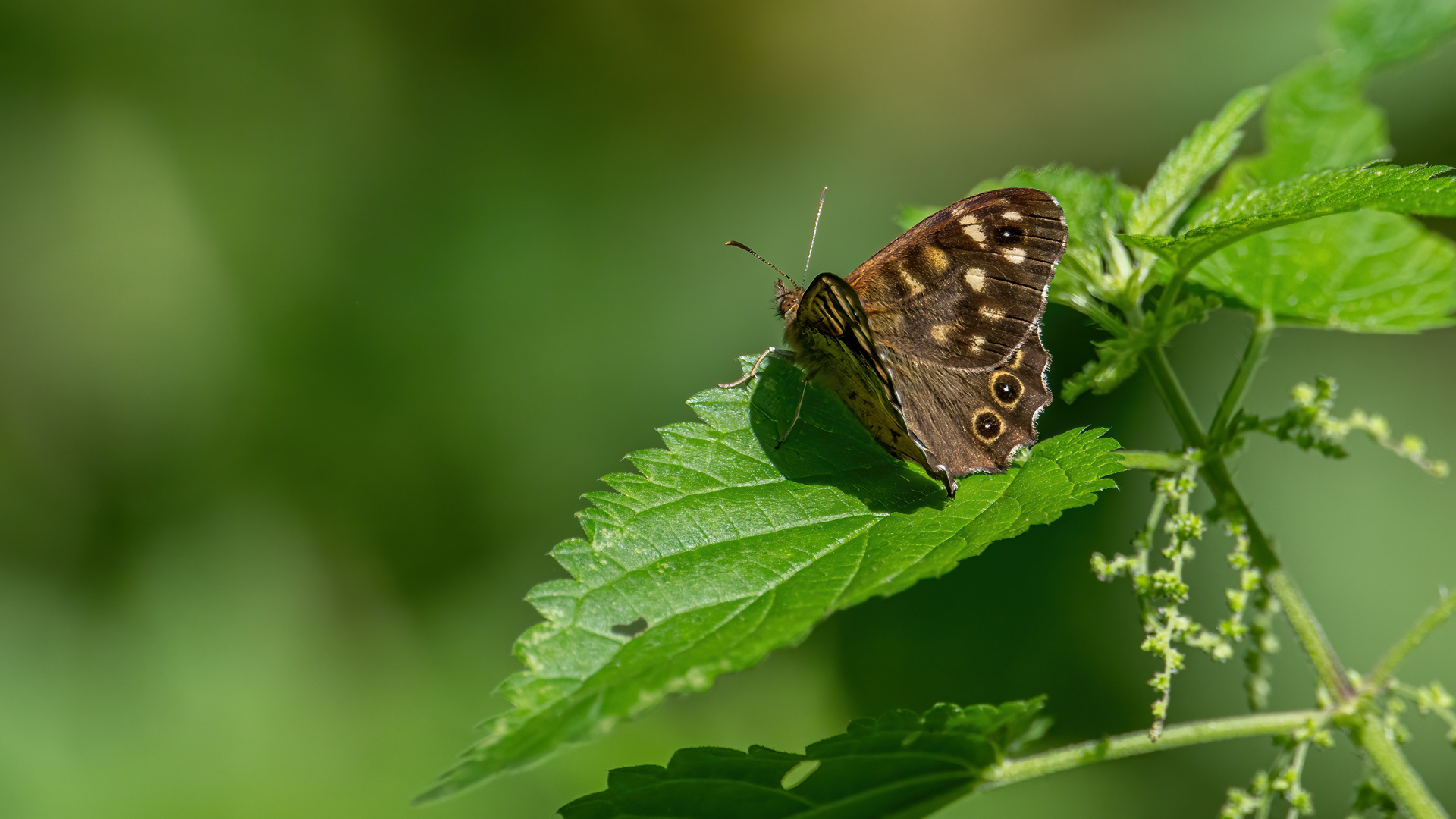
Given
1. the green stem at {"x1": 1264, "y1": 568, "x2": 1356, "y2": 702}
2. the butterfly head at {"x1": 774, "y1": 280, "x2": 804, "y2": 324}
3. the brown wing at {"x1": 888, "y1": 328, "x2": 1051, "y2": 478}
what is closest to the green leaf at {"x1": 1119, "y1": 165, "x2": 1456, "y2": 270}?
the brown wing at {"x1": 888, "y1": 328, "x2": 1051, "y2": 478}

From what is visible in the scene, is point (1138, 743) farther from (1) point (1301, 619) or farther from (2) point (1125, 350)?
(2) point (1125, 350)

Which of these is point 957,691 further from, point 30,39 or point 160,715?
point 30,39

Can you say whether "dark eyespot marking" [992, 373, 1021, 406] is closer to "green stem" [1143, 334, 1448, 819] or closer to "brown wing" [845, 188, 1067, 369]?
"brown wing" [845, 188, 1067, 369]

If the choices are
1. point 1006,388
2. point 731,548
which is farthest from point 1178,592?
point 731,548

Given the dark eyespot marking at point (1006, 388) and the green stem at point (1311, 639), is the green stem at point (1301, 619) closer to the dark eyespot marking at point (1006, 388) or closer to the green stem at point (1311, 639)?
the green stem at point (1311, 639)

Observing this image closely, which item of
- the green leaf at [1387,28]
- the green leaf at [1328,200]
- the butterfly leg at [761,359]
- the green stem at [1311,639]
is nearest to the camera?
the green leaf at [1328,200]

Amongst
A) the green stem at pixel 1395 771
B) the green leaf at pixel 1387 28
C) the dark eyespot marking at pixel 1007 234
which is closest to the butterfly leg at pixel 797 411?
the dark eyespot marking at pixel 1007 234
